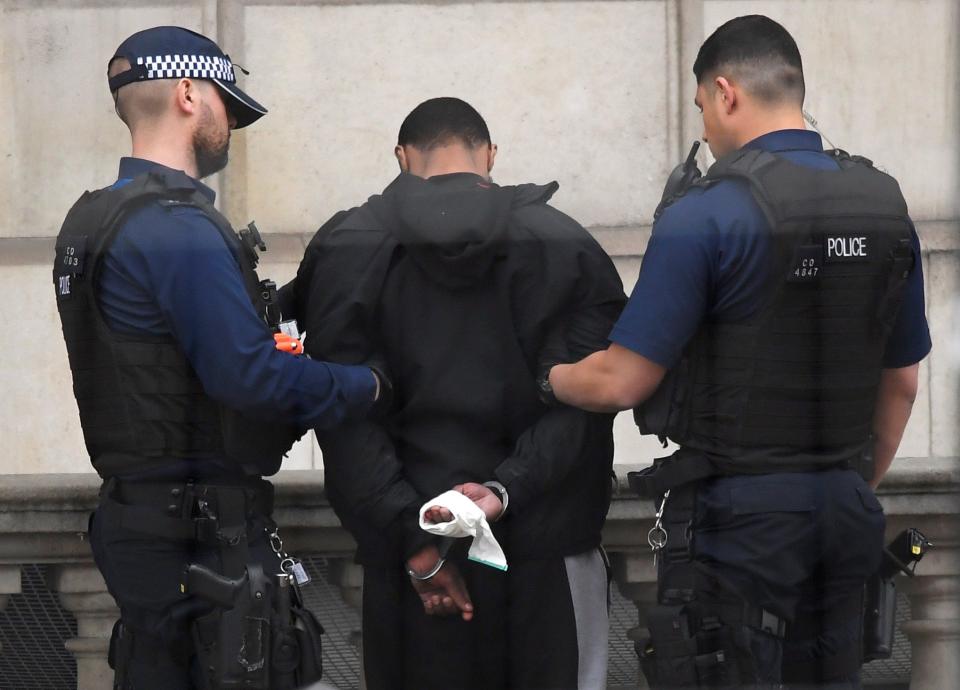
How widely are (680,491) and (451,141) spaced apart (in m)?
0.64

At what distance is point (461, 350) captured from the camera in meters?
2.22

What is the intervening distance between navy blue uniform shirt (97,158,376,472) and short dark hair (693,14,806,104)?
74cm

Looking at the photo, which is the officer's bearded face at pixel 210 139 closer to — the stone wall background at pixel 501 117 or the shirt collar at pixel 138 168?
the shirt collar at pixel 138 168

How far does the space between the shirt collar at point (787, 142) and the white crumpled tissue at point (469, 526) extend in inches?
25.6

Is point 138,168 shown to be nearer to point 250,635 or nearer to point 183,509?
point 183,509

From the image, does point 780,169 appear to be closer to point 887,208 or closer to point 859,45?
point 887,208

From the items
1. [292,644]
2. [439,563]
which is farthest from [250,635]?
[439,563]

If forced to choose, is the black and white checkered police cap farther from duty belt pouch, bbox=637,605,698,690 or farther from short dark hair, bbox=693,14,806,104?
duty belt pouch, bbox=637,605,698,690

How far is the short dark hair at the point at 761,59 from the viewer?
2152 mm

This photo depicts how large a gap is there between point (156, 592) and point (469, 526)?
45cm

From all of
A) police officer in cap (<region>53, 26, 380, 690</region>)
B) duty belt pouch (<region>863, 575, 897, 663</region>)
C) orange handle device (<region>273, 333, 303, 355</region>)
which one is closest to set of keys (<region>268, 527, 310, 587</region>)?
police officer in cap (<region>53, 26, 380, 690</region>)

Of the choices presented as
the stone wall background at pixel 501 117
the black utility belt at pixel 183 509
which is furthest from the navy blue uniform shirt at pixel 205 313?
the stone wall background at pixel 501 117

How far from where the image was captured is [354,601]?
2410mm

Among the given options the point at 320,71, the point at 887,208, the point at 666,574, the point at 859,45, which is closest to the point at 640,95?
the point at 859,45
